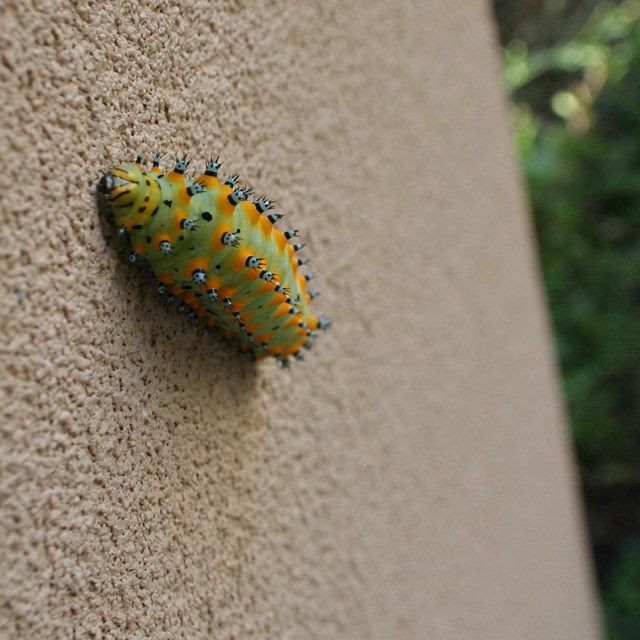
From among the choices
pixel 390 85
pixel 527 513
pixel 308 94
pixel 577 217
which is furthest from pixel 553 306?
pixel 308 94

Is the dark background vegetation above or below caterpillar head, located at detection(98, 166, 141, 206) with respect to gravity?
above

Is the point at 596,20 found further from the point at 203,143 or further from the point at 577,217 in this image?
the point at 203,143

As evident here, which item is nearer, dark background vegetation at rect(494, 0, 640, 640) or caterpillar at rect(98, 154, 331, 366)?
caterpillar at rect(98, 154, 331, 366)

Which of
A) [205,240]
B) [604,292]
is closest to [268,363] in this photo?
[205,240]

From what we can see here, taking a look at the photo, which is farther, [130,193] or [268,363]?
[268,363]

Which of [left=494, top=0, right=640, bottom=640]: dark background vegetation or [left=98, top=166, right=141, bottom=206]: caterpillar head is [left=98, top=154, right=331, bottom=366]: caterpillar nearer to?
[left=98, top=166, right=141, bottom=206]: caterpillar head

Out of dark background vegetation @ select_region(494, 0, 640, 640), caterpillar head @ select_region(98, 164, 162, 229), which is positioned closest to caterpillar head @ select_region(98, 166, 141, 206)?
caterpillar head @ select_region(98, 164, 162, 229)

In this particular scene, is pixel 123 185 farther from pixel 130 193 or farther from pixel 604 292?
pixel 604 292
